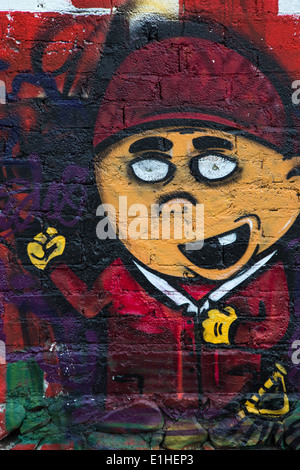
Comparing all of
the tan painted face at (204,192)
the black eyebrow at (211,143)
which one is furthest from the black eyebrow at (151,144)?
the black eyebrow at (211,143)

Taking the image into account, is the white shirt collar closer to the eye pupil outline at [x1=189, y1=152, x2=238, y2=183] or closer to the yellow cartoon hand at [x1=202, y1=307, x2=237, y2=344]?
Answer: the yellow cartoon hand at [x1=202, y1=307, x2=237, y2=344]

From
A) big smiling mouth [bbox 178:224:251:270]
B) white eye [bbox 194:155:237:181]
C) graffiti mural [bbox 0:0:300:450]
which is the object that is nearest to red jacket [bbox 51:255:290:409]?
graffiti mural [bbox 0:0:300:450]

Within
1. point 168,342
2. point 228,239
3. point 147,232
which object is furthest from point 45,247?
point 228,239

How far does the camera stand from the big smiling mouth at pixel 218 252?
242cm

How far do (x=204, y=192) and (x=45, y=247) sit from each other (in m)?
0.96

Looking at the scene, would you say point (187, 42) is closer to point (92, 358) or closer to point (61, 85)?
point (61, 85)

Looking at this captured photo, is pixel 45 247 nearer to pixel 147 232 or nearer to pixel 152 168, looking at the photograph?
pixel 147 232

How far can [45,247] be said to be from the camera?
7.98 feet

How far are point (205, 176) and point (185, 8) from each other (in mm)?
925

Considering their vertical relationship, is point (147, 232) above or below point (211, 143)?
below

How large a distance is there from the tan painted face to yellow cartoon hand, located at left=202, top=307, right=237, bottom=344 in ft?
0.68

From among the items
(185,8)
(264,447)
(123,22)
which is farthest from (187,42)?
(264,447)

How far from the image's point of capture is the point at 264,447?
7.88 feet

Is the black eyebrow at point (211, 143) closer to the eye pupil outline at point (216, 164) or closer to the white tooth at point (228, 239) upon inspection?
the eye pupil outline at point (216, 164)
